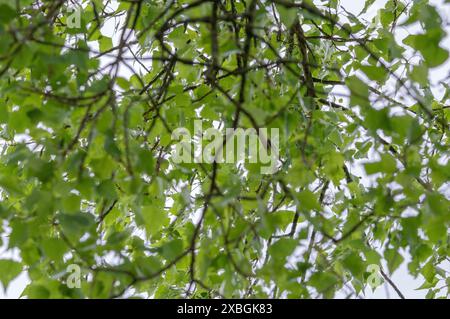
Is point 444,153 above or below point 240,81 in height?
above

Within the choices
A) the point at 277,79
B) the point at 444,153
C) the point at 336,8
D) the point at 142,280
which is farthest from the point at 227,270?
the point at 336,8

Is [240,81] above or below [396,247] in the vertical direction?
above

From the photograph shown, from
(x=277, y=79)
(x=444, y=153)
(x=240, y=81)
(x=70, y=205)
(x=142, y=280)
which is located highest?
(x=277, y=79)

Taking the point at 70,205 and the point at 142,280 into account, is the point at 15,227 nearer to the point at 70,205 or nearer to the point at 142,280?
the point at 70,205

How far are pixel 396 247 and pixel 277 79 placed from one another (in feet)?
2.37

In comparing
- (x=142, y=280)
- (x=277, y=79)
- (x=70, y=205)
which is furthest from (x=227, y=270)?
(x=277, y=79)

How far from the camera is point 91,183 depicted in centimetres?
100
